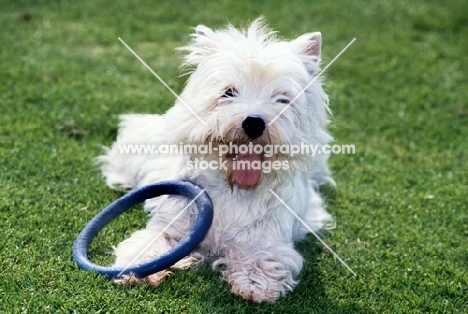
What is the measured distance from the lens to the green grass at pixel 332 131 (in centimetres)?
409

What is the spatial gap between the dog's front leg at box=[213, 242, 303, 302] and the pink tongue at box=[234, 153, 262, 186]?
411mm

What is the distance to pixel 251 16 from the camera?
8.54 meters

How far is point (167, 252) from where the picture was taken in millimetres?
3984

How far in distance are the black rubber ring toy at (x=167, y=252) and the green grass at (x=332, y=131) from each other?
0.29 ft

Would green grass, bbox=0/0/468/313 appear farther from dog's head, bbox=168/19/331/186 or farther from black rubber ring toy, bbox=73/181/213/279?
dog's head, bbox=168/19/331/186

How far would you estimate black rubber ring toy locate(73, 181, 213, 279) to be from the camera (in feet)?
12.9

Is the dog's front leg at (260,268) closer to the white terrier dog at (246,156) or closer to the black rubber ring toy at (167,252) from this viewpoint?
the white terrier dog at (246,156)

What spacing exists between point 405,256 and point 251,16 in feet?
15.0

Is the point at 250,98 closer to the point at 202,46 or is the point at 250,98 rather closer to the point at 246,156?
the point at 246,156

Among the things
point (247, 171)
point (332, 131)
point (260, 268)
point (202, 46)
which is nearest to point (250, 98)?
point (247, 171)

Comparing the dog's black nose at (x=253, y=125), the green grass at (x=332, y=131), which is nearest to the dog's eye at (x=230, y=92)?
the dog's black nose at (x=253, y=125)

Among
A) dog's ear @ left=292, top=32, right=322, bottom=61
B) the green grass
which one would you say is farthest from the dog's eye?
the green grass

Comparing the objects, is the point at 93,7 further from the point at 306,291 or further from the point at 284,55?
the point at 306,291

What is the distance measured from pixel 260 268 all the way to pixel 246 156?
2.14ft
